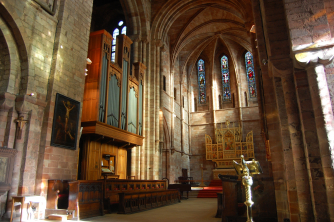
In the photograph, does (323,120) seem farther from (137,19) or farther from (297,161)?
(137,19)

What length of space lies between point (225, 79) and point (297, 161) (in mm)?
20858

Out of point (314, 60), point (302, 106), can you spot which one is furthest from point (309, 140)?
point (314, 60)

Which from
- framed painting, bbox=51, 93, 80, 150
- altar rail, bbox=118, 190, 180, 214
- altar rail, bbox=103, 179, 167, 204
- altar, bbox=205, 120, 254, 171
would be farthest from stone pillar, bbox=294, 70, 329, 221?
altar, bbox=205, 120, 254, 171

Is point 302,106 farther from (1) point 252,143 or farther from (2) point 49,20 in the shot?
(1) point 252,143

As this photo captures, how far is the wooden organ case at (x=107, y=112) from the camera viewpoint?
9.94 m

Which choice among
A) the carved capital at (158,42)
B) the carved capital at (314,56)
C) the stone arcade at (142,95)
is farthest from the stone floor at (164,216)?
the carved capital at (158,42)

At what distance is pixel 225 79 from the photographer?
24984mm

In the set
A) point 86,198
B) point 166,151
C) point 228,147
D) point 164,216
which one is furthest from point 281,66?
point 228,147

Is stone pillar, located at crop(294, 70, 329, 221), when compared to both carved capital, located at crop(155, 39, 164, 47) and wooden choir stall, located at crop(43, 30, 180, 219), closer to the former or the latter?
wooden choir stall, located at crop(43, 30, 180, 219)

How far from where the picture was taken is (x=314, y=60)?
457cm

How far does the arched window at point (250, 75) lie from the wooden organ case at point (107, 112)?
45.4 ft

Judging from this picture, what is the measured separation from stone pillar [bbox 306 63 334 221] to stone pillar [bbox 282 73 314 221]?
313 millimetres

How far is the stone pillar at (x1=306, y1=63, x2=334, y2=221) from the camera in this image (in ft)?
13.4

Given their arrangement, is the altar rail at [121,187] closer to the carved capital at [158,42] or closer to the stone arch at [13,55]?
the stone arch at [13,55]
